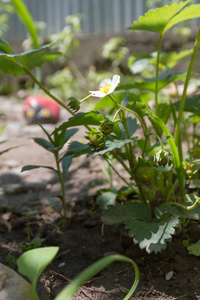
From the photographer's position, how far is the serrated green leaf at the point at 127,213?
1117 millimetres

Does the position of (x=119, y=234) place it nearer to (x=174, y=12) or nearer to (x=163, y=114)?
(x=163, y=114)

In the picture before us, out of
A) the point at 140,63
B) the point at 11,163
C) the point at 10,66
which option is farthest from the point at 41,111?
the point at 10,66

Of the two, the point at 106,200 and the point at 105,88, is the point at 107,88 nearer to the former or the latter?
the point at 105,88

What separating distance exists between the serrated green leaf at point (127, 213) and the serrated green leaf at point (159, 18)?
61cm

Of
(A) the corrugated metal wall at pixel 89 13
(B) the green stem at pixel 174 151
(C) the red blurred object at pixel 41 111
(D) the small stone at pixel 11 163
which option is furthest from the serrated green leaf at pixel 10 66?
(A) the corrugated metal wall at pixel 89 13

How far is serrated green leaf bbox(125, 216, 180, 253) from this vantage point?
39.0 inches

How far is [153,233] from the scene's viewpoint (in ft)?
3.37

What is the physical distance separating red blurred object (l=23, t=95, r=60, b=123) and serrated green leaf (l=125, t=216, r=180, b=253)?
2568mm

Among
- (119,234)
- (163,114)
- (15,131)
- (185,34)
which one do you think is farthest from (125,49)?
(119,234)

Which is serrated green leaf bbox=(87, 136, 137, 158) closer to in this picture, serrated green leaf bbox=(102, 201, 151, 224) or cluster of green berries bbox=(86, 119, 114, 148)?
cluster of green berries bbox=(86, 119, 114, 148)

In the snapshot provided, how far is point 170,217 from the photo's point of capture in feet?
3.54

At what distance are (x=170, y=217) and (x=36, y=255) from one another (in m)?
0.47

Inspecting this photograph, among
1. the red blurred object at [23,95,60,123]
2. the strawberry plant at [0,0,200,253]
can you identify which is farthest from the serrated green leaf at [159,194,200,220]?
the red blurred object at [23,95,60,123]

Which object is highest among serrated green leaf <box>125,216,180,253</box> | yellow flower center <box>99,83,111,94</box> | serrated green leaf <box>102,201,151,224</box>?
yellow flower center <box>99,83,111,94</box>
